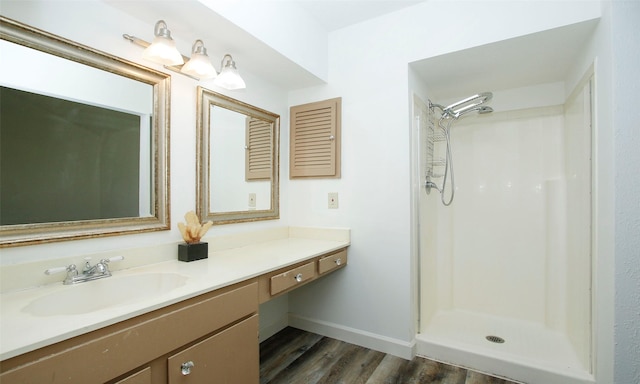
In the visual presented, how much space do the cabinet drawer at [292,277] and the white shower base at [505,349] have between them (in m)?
0.94

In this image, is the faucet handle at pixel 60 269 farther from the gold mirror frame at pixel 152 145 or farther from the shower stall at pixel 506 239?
the shower stall at pixel 506 239

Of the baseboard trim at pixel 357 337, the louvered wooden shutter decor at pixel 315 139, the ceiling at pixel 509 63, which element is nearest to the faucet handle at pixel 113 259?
the louvered wooden shutter decor at pixel 315 139

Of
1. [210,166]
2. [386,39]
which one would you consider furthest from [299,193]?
[386,39]

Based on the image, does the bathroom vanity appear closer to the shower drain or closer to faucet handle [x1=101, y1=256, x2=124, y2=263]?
faucet handle [x1=101, y1=256, x2=124, y2=263]

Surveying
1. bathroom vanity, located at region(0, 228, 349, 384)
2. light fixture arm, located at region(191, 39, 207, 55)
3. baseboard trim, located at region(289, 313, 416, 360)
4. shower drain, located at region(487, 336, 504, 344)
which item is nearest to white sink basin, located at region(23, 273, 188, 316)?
bathroom vanity, located at region(0, 228, 349, 384)

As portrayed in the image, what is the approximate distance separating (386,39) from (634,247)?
5.72 feet

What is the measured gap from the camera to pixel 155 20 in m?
1.53

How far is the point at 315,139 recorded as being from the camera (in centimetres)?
236

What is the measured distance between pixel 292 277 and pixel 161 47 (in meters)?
1.28

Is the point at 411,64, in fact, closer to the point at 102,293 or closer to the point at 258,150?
the point at 258,150

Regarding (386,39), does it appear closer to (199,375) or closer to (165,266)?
(165,266)

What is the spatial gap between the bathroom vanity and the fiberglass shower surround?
1286mm

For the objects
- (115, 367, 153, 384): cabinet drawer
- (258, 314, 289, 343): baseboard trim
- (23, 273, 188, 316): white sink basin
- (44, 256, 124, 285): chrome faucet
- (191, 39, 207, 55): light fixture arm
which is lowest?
(258, 314, 289, 343): baseboard trim

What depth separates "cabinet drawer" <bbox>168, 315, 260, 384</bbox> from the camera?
1081 mm
